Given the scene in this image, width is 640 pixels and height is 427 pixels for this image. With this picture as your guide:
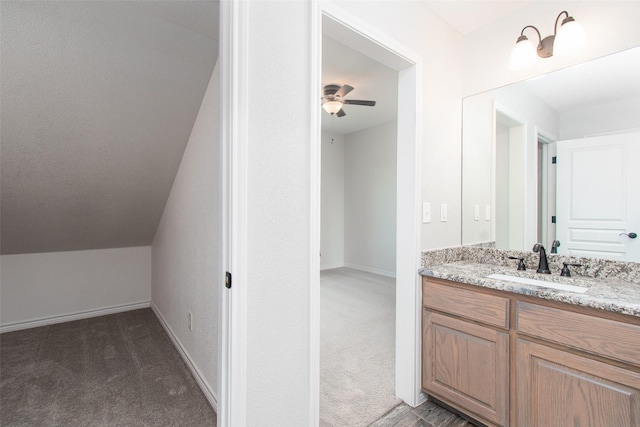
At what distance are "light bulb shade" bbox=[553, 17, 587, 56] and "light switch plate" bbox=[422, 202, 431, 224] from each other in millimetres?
1102

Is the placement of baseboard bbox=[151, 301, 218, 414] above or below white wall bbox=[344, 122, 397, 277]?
below

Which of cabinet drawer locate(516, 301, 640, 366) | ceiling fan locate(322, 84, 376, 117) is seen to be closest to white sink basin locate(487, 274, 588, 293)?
cabinet drawer locate(516, 301, 640, 366)

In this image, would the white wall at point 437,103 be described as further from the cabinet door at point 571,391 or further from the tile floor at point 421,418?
the tile floor at point 421,418

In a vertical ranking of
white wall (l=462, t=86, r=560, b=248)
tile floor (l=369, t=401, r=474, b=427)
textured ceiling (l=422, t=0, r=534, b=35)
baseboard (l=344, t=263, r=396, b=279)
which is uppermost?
textured ceiling (l=422, t=0, r=534, b=35)

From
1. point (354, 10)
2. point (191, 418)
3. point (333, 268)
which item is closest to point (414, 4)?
point (354, 10)

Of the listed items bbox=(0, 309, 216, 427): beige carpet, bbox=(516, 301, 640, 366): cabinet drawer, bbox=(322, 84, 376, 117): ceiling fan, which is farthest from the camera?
bbox=(322, 84, 376, 117): ceiling fan

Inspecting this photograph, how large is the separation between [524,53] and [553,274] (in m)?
1.31

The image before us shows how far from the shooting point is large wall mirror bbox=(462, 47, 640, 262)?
151cm

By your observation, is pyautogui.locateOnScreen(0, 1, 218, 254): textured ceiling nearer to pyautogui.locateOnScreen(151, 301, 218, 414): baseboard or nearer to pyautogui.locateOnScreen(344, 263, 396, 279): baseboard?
pyautogui.locateOnScreen(151, 301, 218, 414): baseboard

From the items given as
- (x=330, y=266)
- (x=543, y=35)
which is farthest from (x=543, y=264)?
(x=330, y=266)

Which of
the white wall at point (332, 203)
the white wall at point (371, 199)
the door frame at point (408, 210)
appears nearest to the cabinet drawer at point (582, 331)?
the door frame at point (408, 210)

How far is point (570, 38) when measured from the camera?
1574 millimetres

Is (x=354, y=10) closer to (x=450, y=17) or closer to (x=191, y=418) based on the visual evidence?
(x=450, y=17)

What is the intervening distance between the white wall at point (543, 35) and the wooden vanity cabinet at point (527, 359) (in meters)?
1.38
